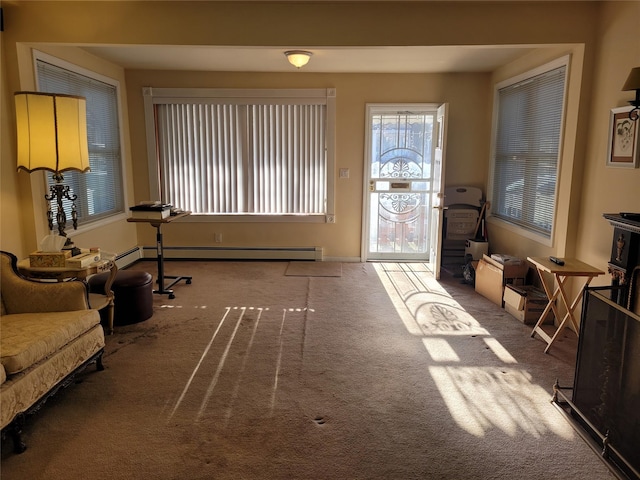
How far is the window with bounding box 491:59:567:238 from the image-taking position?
4.05 meters

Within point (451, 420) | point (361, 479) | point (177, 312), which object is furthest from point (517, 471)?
point (177, 312)

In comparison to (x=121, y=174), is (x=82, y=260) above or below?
below

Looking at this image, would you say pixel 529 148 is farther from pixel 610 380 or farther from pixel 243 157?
pixel 243 157

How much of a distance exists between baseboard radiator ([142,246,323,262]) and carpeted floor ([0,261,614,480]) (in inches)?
69.1

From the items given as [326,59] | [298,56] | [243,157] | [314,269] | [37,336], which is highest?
[326,59]

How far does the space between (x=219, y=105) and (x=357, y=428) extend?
14.9ft

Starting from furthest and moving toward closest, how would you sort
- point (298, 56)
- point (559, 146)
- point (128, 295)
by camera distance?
point (298, 56)
point (559, 146)
point (128, 295)

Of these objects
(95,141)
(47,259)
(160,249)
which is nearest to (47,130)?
(47,259)

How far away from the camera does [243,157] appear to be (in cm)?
587

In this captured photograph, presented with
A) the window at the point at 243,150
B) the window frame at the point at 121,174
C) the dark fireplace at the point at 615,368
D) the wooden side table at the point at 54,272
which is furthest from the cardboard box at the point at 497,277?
the window frame at the point at 121,174

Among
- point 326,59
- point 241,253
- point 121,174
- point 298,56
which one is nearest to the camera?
point 298,56

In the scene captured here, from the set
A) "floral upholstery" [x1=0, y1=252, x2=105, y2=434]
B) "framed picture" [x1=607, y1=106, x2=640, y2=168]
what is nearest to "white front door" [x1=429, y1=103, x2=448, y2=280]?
"framed picture" [x1=607, y1=106, x2=640, y2=168]

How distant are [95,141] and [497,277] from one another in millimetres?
4398

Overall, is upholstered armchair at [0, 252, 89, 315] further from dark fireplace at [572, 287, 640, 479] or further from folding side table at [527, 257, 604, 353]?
folding side table at [527, 257, 604, 353]
